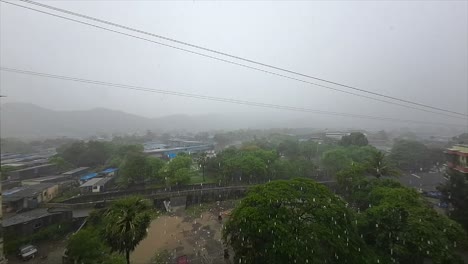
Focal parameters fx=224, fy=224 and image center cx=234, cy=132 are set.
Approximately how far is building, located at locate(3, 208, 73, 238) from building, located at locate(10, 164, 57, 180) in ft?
53.5

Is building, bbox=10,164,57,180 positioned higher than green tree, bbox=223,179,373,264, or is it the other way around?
green tree, bbox=223,179,373,264

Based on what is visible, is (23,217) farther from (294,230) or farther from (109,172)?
(294,230)

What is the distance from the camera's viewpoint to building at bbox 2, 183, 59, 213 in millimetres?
21656

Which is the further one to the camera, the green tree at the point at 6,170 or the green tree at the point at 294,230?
the green tree at the point at 6,170

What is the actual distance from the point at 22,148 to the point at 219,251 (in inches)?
2647

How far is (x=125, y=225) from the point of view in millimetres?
10289

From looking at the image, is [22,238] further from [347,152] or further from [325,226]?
[347,152]

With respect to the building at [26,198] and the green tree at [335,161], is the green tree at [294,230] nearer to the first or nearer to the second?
the green tree at [335,161]

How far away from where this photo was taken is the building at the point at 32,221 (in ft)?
55.1

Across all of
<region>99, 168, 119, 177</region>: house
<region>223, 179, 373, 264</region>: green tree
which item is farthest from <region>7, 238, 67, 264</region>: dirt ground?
<region>99, 168, 119, 177</region>: house

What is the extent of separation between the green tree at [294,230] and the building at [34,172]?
35041 millimetres

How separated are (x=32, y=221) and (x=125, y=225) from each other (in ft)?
45.0

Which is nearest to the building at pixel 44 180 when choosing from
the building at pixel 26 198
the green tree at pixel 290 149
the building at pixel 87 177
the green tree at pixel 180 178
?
the building at pixel 87 177

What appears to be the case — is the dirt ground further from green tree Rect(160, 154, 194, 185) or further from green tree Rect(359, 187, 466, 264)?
green tree Rect(359, 187, 466, 264)
